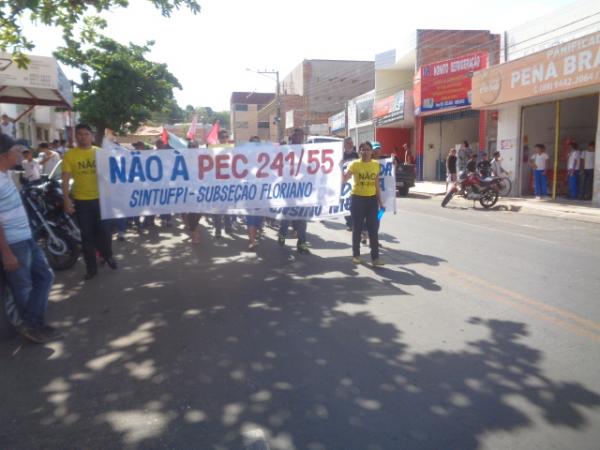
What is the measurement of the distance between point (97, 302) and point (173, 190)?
79.1 inches

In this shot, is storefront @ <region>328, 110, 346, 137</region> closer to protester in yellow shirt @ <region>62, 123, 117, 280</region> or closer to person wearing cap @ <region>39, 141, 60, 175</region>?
person wearing cap @ <region>39, 141, 60, 175</region>

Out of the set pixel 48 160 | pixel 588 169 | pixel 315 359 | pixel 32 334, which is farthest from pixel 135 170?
pixel 588 169

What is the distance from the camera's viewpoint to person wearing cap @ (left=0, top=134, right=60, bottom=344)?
4078 mm

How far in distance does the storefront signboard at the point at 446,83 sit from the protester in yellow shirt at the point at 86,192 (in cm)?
2014

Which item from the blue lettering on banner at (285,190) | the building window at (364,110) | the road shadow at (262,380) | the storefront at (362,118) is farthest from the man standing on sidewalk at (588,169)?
the building window at (364,110)

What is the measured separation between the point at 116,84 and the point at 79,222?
1650 cm

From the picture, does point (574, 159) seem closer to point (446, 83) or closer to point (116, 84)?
point (446, 83)

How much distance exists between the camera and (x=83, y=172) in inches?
258

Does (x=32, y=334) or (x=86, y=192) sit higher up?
(x=86, y=192)

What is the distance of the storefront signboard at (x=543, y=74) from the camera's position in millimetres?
13891

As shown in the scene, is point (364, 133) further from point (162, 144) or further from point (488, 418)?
point (488, 418)

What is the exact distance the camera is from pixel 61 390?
3555 millimetres

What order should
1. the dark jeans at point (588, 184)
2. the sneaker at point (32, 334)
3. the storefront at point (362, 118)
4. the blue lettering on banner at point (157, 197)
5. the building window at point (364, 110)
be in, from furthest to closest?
the storefront at point (362, 118), the building window at point (364, 110), the dark jeans at point (588, 184), the blue lettering on banner at point (157, 197), the sneaker at point (32, 334)

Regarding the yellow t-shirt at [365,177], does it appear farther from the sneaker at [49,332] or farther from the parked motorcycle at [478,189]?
the parked motorcycle at [478,189]
